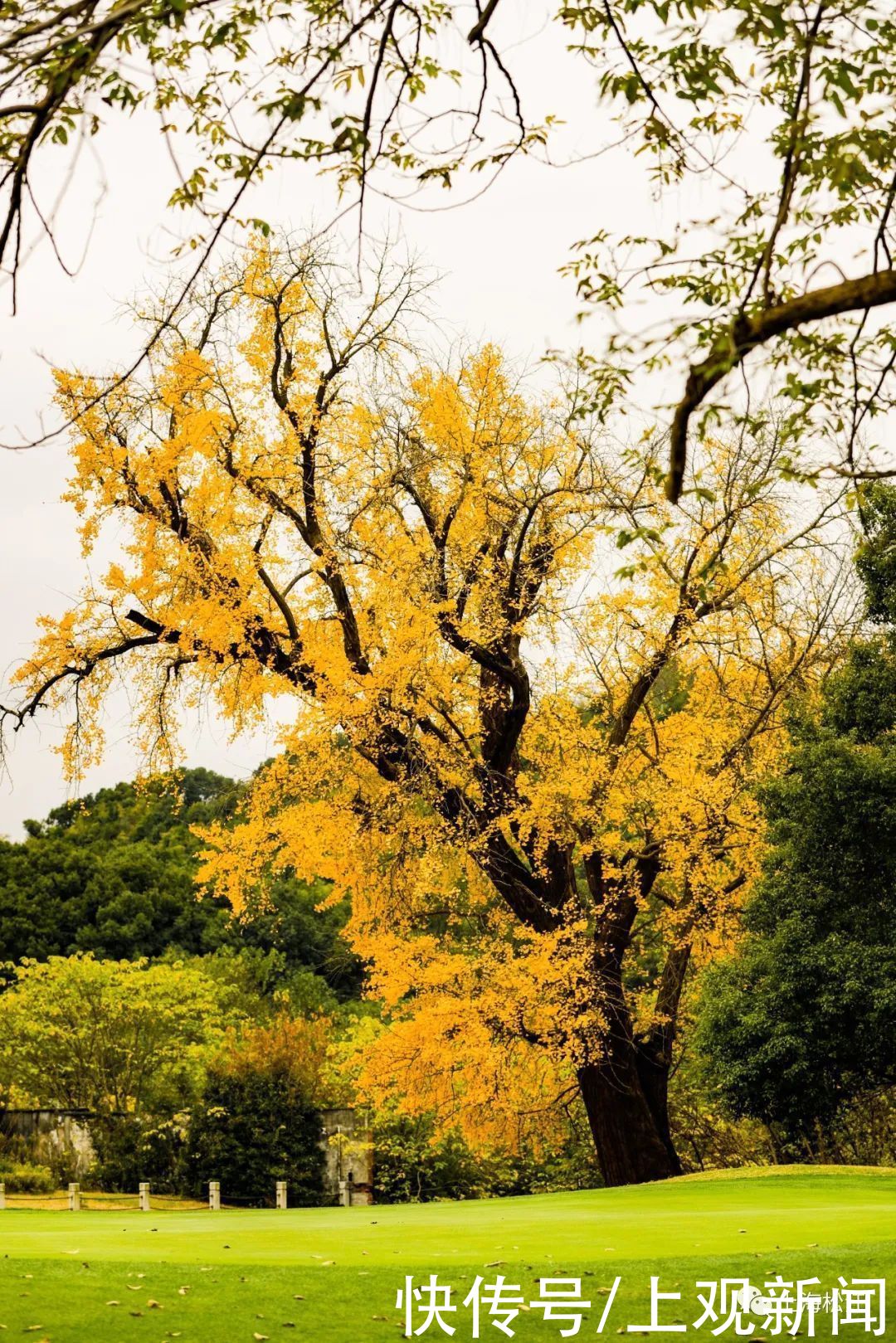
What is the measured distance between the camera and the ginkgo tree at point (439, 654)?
54.6 feet

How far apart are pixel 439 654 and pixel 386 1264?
9639mm

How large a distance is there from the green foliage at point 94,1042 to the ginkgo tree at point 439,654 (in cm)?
1067

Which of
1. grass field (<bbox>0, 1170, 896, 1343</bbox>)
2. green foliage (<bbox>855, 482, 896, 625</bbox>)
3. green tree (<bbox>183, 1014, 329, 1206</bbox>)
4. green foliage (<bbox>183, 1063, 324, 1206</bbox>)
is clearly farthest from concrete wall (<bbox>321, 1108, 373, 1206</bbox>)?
green foliage (<bbox>855, 482, 896, 625</bbox>)

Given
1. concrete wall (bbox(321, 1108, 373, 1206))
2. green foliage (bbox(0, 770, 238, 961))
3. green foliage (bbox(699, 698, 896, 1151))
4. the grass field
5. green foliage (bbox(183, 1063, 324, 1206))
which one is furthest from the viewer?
green foliage (bbox(0, 770, 238, 961))

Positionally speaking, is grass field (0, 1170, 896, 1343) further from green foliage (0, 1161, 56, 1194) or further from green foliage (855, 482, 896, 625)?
green foliage (0, 1161, 56, 1194)

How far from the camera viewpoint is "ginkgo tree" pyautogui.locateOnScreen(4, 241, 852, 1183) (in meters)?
16.6

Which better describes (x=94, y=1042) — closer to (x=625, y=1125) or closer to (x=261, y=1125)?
(x=261, y=1125)

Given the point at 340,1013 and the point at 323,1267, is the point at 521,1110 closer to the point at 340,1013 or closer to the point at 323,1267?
the point at 323,1267

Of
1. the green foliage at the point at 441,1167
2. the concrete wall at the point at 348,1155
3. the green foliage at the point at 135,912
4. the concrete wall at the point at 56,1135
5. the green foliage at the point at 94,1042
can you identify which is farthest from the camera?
the green foliage at the point at 135,912

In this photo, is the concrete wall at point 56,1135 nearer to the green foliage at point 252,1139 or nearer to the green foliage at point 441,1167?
the green foliage at point 252,1139

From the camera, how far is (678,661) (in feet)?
62.4

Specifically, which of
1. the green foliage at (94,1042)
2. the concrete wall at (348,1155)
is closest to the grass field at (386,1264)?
the concrete wall at (348,1155)

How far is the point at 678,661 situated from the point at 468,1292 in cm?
1250

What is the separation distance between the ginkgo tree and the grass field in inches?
201
